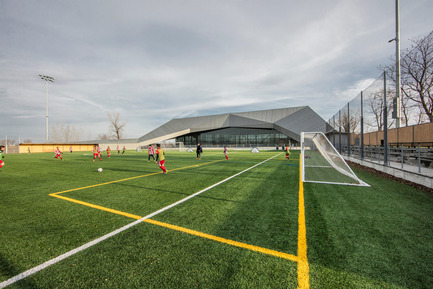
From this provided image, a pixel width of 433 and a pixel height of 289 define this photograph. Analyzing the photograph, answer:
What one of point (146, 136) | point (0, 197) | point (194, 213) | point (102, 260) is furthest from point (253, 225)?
point (146, 136)

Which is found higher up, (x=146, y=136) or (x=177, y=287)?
(x=146, y=136)

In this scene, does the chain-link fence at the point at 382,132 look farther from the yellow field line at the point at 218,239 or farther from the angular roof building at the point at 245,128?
the angular roof building at the point at 245,128

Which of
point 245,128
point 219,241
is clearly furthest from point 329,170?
point 245,128

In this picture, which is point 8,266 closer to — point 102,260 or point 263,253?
point 102,260

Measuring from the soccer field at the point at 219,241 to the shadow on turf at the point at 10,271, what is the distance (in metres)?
0.02

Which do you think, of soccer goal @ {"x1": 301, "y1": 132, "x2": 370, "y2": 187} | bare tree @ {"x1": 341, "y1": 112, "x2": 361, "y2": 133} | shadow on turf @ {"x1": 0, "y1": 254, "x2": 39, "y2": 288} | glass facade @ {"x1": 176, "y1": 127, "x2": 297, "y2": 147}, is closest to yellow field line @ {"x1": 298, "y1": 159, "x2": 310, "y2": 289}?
shadow on turf @ {"x1": 0, "y1": 254, "x2": 39, "y2": 288}

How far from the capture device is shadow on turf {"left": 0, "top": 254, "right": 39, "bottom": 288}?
6.82ft

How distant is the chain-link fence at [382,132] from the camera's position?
28.4 ft

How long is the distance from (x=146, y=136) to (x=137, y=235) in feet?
229

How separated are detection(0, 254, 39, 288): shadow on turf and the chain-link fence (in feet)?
36.3

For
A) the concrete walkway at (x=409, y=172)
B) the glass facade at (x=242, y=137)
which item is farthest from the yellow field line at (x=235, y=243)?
the glass facade at (x=242, y=137)

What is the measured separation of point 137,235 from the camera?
127 inches

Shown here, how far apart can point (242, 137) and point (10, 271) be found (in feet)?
207

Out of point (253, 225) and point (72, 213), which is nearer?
point (253, 225)
